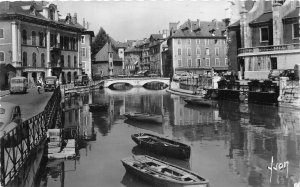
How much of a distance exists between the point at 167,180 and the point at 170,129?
17.8m

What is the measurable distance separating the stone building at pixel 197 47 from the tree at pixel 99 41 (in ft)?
102

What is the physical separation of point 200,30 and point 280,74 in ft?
167

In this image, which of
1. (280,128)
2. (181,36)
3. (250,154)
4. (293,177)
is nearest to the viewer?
(293,177)

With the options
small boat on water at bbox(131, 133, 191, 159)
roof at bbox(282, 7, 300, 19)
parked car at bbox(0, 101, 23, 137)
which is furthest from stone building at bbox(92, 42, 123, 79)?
A: parked car at bbox(0, 101, 23, 137)

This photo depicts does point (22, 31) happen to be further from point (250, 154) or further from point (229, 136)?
point (250, 154)

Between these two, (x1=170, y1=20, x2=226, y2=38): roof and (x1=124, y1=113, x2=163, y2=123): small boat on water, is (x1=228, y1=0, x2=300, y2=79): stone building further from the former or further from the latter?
(x1=170, y1=20, x2=226, y2=38): roof

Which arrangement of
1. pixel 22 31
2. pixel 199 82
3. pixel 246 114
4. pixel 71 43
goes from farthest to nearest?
pixel 71 43
pixel 199 82
pixel 22 31
pixel 246 114

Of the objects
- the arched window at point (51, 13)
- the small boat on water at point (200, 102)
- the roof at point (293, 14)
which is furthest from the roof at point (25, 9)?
the roof at point (293, 14)

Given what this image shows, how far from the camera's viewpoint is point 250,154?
22.6m

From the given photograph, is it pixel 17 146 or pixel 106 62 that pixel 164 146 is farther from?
pixel 106 62

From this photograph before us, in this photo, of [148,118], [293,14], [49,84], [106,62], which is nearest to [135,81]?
[106,62]

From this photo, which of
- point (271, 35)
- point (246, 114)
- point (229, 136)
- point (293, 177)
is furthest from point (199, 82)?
point (293, 177)

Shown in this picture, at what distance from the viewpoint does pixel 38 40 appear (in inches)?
2472

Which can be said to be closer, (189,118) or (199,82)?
(189,118)
